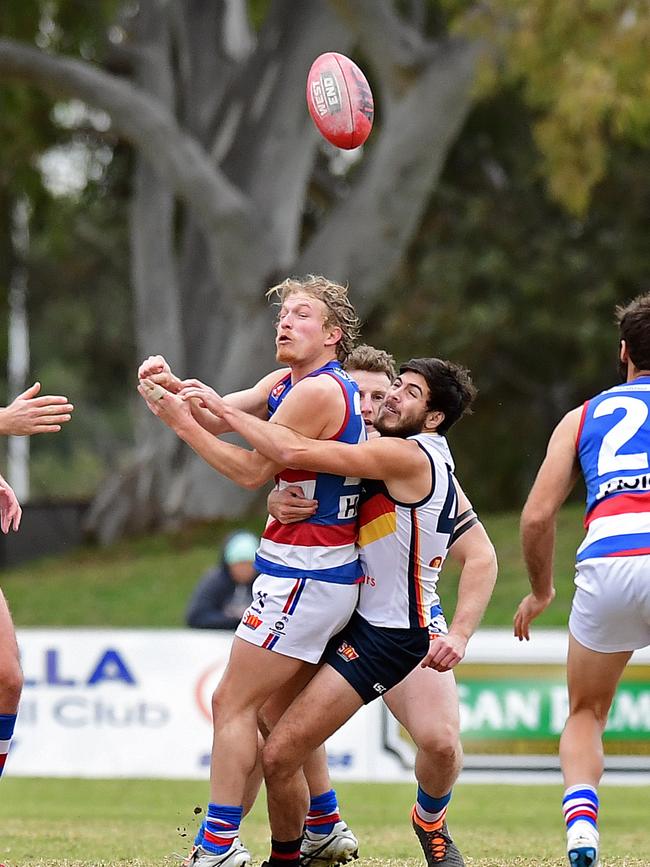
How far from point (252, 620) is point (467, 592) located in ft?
3.71

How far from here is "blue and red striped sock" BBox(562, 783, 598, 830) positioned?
212 inches

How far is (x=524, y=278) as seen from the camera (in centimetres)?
2691

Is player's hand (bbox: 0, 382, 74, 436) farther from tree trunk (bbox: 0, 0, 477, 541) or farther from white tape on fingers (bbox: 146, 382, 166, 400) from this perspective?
tree trunk (bbox: 0, 0, 477, 541)

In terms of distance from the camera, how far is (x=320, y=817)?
6336 millimetres

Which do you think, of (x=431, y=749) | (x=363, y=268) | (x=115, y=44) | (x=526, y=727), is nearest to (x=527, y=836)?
(x=526, y=727)

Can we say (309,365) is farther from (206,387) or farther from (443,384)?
(443,384)

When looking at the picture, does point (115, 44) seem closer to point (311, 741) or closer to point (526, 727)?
point (526, 727)

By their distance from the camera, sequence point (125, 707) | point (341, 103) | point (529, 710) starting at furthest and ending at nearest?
point (125, 707) → point (529, 710) → point (341, 103)

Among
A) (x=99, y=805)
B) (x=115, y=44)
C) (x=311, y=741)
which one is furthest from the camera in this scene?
(x=115, y=44)

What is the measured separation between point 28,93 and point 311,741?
21130 mm

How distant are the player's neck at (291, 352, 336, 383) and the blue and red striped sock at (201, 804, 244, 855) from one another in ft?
5.71

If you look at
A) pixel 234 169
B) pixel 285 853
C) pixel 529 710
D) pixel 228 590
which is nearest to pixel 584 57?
pixel 228 590

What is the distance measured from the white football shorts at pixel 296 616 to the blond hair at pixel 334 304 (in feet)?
3.30

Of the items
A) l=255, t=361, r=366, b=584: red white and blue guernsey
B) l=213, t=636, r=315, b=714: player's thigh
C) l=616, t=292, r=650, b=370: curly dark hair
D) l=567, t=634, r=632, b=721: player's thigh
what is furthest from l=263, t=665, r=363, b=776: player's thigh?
l=616, t=292, r=650, b=370: curly dark hair
